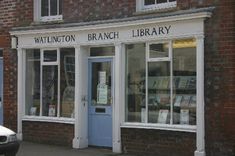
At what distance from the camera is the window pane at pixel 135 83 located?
1243 cm

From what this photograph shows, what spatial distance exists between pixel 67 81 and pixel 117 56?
1941mm

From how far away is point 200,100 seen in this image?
1102 cm

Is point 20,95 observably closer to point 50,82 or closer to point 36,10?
point 50,82

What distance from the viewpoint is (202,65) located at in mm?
11039

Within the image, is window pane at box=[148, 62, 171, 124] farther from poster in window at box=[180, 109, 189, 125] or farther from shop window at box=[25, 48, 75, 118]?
shop window at box=[25, 48, 75, 118]

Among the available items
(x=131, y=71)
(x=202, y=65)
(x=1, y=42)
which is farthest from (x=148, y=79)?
(x=1, y=42)

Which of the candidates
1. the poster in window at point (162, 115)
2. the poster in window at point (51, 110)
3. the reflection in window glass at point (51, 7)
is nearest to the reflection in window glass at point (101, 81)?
the poster in window at point (51, 110)

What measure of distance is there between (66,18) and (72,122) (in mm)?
2768

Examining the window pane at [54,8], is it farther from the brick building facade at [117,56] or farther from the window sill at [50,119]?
the window sill at [50,119]

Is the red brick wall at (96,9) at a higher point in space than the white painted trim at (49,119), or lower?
higher

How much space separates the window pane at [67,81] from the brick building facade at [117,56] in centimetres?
6

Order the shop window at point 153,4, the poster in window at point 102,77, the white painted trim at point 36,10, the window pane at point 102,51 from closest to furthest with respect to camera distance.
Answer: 1. the shop window at point 153,4
2. the window pane at point 102,51
3. the poster in window at point 102,77
4. the white painted trim at point 36,10

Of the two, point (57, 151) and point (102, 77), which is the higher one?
point (102, 77)

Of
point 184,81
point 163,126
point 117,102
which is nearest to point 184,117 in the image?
point 163,126
